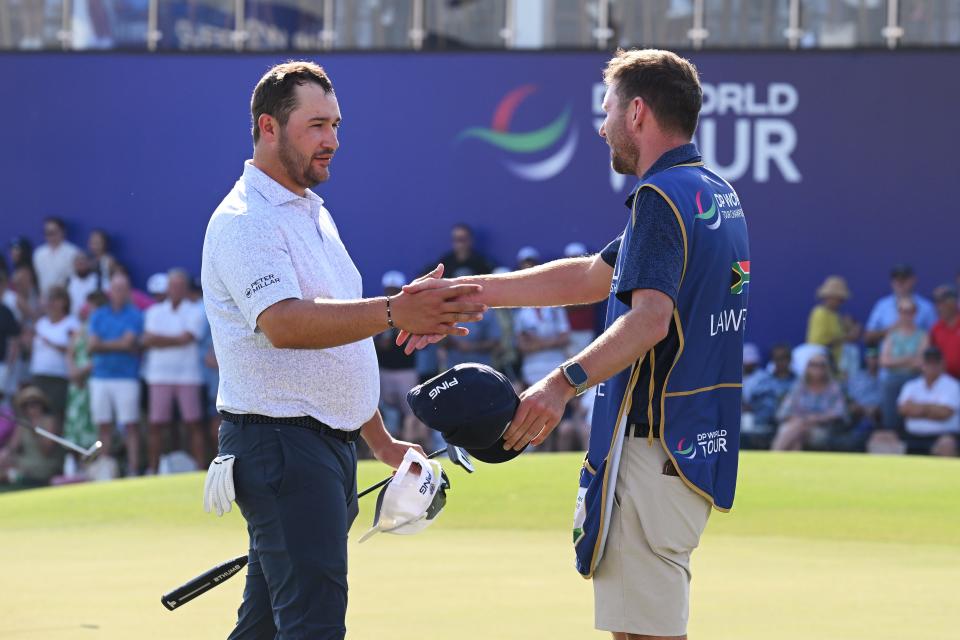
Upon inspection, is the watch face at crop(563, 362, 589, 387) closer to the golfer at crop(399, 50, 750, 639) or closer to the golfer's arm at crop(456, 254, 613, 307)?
the golfer at crop(399, 50, 750, 639)

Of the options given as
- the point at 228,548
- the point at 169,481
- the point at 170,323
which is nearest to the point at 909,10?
the point at 170,323

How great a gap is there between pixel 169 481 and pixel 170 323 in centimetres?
421

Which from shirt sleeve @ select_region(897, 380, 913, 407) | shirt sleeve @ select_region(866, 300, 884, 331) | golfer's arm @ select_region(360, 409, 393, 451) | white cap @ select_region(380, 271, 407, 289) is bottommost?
shirt sleeve @ select_region(897, 380, 913, 407)

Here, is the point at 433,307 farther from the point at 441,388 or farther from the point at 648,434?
the point at 648,434

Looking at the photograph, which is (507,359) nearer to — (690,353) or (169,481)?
(169,481)

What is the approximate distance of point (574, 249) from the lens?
1509 cm

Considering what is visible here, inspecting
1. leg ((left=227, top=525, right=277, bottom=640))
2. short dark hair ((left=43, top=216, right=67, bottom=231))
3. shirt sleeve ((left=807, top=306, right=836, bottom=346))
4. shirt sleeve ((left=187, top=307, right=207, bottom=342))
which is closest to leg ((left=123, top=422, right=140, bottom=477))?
shirt sleeve ((left=187, top=307, right=207, bottom=342))

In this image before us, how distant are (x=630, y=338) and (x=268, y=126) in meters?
1.39

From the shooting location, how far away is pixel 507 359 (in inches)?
573

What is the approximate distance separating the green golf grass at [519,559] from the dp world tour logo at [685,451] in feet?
5.38

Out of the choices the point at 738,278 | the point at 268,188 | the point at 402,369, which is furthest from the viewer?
the point at 402,369

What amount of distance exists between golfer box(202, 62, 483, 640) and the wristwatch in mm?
588

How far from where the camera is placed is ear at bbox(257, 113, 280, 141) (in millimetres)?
4863

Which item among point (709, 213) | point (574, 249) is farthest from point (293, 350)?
point (574, 249)
